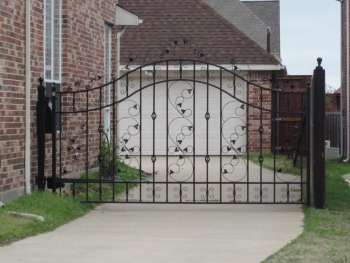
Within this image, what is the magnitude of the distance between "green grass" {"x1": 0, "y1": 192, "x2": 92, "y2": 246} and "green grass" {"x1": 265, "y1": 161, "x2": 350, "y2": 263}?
281cm

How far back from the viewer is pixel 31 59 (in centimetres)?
1157

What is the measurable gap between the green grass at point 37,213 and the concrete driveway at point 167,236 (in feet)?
0.46

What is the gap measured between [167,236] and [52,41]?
4.55m

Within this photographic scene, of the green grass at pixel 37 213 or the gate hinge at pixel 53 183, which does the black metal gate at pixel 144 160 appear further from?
the green grass at pixel 37 213

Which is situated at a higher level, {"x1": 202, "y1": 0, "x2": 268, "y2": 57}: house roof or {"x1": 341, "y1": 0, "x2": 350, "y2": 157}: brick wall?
{"x1": 202, "y1": 0, "x2": 268, "y2": 57}: house roof

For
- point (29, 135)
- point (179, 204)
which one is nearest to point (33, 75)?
point (29, 135)

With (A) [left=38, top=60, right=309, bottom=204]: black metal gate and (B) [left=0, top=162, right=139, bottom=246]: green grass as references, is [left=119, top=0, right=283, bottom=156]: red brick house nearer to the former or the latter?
(A) [left=38, top=60, right=309, bottom=204]: black metal gate

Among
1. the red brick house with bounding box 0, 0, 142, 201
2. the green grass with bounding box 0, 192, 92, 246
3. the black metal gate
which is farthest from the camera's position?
the black metal gate

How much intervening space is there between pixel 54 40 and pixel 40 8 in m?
0.94

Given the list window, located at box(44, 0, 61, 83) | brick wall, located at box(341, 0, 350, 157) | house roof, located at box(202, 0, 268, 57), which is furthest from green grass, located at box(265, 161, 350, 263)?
house roof, located at box(202, 0, 268, 57)

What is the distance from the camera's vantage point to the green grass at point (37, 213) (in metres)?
9.07

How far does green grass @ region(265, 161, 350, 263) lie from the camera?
26.0 ft

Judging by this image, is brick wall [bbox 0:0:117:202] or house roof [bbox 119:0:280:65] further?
house roof [bbox 119:0:280:65]

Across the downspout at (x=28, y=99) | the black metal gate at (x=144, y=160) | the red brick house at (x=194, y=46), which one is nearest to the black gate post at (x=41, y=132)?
the black metal gate at (x=144, y=160)
